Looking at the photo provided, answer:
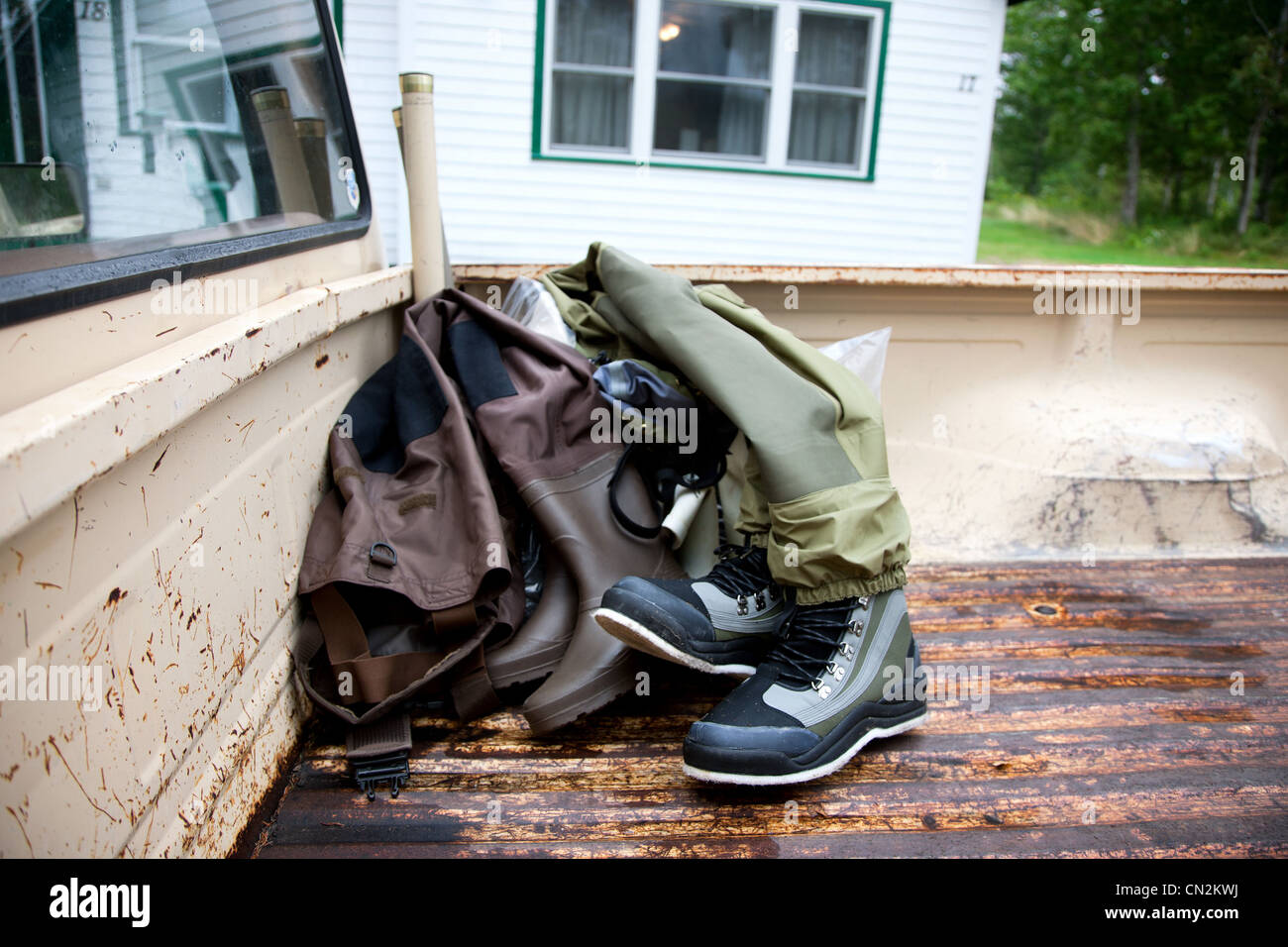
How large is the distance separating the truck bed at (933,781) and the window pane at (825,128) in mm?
6265

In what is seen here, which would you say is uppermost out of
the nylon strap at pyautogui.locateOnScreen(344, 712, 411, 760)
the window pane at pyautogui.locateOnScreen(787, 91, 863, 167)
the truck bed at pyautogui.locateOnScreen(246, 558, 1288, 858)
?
the window pane at pyautogui.locateOnScreen(787, 91, 863, 167)

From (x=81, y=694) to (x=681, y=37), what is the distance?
731cm

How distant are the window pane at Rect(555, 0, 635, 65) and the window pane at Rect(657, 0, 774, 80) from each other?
0.28m

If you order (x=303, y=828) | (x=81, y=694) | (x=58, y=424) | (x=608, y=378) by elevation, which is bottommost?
(x=303, y=828)

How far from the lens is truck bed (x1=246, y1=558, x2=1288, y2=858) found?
1.29m

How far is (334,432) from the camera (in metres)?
1.68

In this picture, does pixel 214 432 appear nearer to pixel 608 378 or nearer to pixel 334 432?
pixel 334 432

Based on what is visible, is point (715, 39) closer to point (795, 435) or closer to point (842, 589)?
point (795, 435)

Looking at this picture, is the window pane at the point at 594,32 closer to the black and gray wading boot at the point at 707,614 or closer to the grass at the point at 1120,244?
the black and gray wading boot at the point at 707,614

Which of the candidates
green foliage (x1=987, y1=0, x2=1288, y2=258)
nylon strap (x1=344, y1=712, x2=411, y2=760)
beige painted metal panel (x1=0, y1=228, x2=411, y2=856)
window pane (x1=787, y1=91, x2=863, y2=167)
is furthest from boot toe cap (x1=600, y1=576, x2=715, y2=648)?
green foliage (x1=987, y1=0, x2=1288, y2=258)

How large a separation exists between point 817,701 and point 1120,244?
21.9 metres

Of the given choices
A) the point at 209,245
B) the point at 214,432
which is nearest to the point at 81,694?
the point at 214,432

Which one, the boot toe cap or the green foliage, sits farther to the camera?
the green foliage

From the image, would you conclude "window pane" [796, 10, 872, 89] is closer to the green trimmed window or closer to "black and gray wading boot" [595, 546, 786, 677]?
the green trimmed window
